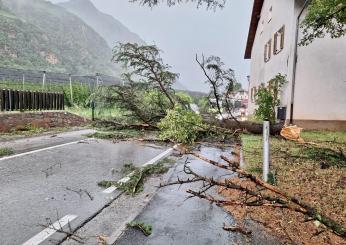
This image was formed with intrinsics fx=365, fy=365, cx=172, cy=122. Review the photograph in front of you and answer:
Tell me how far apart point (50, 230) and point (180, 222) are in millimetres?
1555

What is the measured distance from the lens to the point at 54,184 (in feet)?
20.5

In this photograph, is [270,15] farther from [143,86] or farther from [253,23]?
[143,86]

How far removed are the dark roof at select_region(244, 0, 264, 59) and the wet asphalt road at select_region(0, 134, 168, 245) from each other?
21432 millimetres

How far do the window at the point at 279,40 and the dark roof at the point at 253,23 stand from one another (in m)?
7.67

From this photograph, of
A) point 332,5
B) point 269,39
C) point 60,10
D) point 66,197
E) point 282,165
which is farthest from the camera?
point 60,10

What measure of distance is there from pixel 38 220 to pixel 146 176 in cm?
295

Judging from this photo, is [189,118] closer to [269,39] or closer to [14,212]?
[14,212]

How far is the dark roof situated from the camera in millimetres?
28341

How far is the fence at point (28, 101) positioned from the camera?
44.5 ft

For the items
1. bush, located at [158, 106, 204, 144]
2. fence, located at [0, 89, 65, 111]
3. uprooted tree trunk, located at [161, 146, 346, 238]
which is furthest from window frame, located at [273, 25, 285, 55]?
uprooted tree trunk, located at [161, 146, 346, 238]

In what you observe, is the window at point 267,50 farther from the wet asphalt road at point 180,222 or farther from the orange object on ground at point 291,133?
the wet asphalt road at point 180,222

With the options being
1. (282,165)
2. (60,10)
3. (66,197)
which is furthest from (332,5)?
(60,10)

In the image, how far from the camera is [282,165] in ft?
26.6

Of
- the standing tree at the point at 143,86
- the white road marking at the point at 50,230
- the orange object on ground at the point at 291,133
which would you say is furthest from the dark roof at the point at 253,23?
the white road marking at the point at 50,230
